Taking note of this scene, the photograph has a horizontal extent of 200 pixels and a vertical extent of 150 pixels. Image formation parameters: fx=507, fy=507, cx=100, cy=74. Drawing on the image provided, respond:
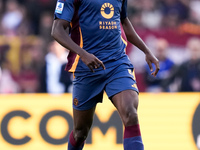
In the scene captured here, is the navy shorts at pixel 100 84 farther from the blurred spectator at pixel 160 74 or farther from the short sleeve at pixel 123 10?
the blurred spectator at pixel 160 74

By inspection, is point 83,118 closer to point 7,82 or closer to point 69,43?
point 69,43

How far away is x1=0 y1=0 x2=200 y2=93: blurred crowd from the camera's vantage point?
1033 cm

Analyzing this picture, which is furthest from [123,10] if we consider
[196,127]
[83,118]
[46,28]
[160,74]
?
[46,28]

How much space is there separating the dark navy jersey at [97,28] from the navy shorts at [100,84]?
0.10 metres

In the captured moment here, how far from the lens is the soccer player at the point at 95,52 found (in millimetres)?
5102

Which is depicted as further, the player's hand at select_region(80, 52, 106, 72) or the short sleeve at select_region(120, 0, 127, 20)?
the short sleeve at select_region(120, 0, 127, 20)

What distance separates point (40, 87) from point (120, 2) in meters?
5.36

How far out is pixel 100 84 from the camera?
5324mm

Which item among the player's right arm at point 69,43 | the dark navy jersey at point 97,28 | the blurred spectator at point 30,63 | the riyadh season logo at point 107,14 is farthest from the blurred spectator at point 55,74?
the player's right arm at point 69,43

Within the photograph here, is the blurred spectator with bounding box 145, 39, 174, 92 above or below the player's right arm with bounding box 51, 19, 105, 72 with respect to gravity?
below

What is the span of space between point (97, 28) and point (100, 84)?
23.1 inches

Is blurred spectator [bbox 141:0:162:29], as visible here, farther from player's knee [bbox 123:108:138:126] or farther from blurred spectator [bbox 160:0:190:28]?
player's knee [bbox 123:108:138:126]

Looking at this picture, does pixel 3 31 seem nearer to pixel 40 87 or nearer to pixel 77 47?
pixel 40 87

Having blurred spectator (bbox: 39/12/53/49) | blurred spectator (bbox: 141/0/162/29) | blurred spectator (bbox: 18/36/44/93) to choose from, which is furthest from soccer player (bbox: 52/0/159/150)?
blurred spectator (bbox: 141/0/162/29)
